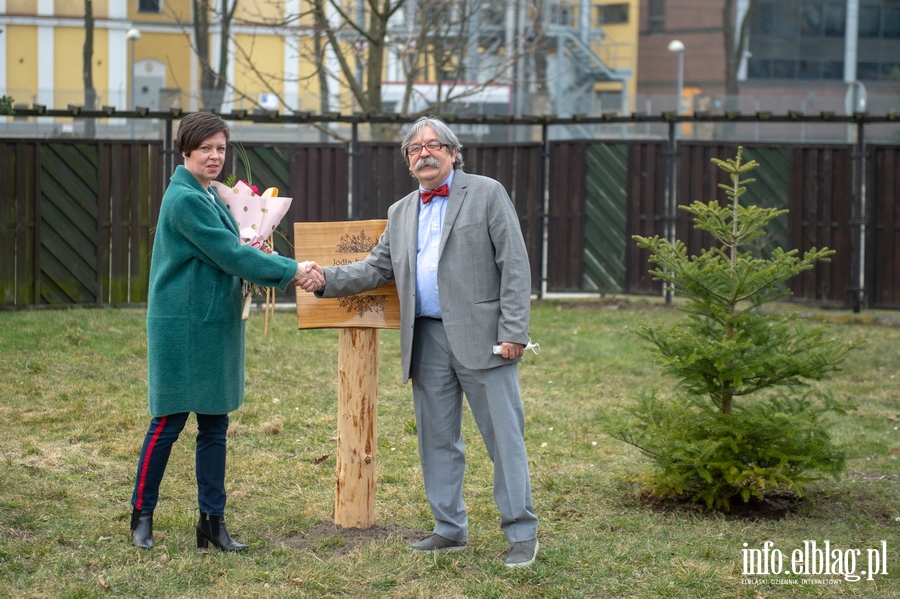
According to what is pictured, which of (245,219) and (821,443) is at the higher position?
(245,219)

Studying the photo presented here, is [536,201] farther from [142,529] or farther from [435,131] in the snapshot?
[142,529]

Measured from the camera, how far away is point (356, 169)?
13461 millimetres

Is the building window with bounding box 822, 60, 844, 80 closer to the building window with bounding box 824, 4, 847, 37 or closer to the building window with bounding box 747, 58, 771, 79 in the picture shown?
the building window with bounding box 824, 4, 847, 37

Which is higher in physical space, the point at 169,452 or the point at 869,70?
the point at 869,70

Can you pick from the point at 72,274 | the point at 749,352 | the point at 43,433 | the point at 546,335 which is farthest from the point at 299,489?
the point at 72,274

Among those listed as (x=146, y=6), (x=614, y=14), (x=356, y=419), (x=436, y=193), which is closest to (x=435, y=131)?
(x=436, y=193)

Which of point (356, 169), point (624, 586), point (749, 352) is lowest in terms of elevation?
point (624, 586)

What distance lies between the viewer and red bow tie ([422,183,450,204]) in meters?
4.92

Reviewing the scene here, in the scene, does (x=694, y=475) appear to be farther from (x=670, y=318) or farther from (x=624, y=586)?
(x=670, y=318)

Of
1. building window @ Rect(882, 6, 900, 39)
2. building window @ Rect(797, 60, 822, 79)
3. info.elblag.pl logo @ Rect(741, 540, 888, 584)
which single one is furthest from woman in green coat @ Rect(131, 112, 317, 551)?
building window @ Rect(882, 6, 900, 39)

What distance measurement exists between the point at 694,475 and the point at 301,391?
3829mm

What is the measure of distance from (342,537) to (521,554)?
98cm

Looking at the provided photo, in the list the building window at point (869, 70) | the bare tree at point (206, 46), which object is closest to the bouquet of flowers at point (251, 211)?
the bare tree at point (206, 46)

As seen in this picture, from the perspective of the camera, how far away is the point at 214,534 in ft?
16.3
